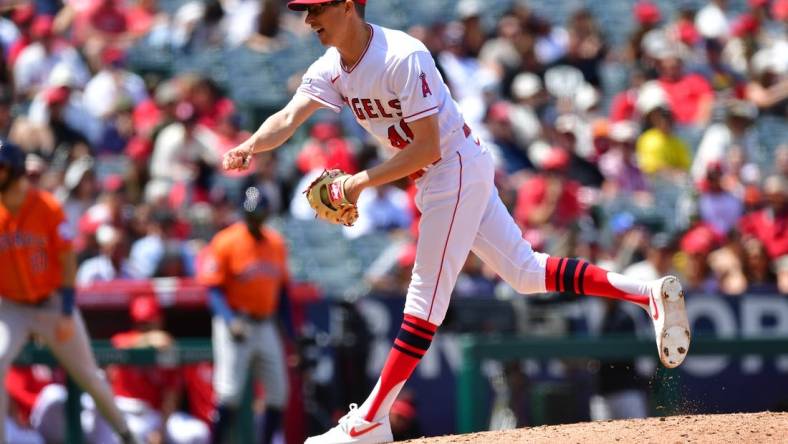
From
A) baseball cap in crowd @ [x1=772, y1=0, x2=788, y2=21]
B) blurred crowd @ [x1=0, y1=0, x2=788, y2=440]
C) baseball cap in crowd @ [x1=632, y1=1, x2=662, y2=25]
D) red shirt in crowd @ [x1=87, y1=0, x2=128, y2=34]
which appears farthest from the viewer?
baseball cap in crowd @ [x1=772, y1=0, x2=788, y2=21]

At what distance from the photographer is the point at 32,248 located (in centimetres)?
769

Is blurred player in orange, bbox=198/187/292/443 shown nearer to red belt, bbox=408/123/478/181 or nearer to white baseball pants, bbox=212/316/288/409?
white baseball pants, bbox=212/316/288/409

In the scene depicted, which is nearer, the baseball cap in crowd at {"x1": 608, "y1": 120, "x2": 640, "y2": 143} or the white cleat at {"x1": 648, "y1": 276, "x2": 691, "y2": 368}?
the white cleat at {"x1": 648, "y1": 276, "x2": 691, "y2": 368}

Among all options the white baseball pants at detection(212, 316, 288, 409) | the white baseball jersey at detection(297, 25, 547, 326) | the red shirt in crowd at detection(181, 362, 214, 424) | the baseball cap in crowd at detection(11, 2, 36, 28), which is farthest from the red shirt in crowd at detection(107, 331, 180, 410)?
the baseball cap in crowd at detection(11, 2, 36, 28)

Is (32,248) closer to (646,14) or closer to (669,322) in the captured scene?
(669,322)

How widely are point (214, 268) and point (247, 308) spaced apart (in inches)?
14.1

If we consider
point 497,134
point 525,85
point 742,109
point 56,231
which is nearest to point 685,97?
point 742,109

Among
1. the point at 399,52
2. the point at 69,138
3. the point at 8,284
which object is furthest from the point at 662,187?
the point at 399,52

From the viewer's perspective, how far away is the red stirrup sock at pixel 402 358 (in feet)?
17.4

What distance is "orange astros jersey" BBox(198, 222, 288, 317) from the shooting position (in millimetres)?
9117

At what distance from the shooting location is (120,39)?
1305 cm

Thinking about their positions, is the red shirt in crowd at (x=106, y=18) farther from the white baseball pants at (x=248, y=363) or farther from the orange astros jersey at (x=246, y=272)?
the white baseball pants at (x=248, y=363)

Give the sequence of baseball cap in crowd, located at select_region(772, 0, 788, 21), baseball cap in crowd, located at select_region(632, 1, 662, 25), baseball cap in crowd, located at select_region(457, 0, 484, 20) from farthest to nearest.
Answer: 1. baseball cap in crowd, located at select_region(772, 0, 788, 21)
2. baseball cap in crowd, located at select_region(632, 1, 662, 25)
3. baseball cap in crowd, located at select_region(457, 0, 484, 20)

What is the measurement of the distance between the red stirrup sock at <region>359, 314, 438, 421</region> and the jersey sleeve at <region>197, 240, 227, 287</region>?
385 cm
